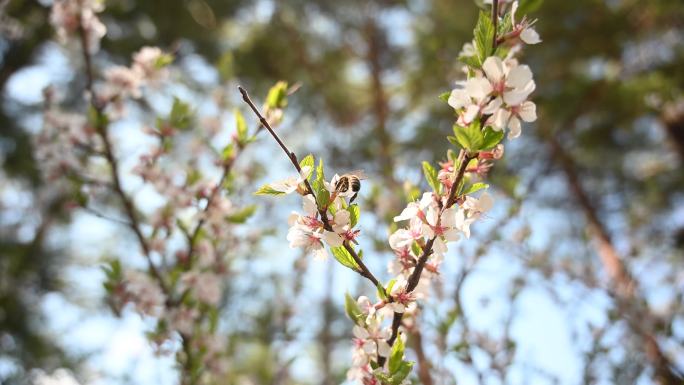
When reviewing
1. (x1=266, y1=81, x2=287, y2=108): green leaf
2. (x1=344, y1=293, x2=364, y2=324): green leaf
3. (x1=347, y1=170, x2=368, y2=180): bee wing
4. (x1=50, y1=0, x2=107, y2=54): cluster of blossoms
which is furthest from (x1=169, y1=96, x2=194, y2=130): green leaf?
(x1=344, y1=293, x2=364, y2=324): green leaf

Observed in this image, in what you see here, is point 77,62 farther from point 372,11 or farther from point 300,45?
point 372,11

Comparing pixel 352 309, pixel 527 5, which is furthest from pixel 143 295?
pixel 527 5

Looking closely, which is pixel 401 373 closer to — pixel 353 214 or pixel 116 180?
pixel 353 214

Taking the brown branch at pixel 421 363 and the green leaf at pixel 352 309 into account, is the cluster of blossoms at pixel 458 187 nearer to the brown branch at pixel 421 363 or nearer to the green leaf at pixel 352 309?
the green leaf at pixel 352 309

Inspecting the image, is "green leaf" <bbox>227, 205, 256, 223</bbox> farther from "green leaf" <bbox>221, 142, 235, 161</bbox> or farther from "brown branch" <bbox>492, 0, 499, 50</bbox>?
"brown branch" <bbox>492, 0, 499, 50</bbox>

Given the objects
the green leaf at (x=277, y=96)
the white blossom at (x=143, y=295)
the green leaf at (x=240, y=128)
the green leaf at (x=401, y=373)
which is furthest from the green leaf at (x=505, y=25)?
the white blossom at (x=143, y=295)

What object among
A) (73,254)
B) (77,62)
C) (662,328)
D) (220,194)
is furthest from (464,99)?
(73,254)
